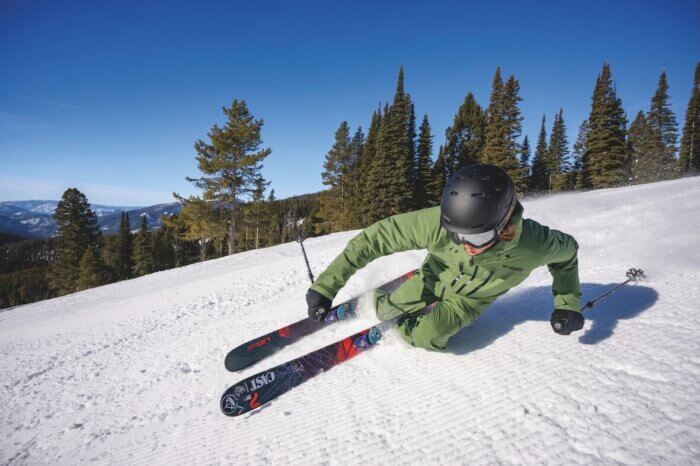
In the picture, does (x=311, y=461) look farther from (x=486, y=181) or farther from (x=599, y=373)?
(x=486, y=181)

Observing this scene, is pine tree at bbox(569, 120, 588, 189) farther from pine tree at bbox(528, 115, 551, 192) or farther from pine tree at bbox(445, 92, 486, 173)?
pine tree at bbox(445, 92, 486, 173)

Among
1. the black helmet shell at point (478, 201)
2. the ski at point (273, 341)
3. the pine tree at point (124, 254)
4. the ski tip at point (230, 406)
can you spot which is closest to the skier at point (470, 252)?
the black helmet shell at point (478, 201)

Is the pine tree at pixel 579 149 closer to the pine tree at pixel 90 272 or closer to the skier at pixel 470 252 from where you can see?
the skier at pixel 470 252

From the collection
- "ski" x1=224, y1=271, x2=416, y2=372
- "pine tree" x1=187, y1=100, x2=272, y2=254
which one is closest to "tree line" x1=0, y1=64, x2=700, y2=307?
"pine tree" x1=187, y1=100, x2=272, y2=254

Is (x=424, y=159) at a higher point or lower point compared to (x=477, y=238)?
higher

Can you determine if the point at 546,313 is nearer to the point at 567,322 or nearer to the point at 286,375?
the point at 567,322

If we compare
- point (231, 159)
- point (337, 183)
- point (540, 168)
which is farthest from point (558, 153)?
point (231, 159)

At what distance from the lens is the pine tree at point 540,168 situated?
47.5 meters

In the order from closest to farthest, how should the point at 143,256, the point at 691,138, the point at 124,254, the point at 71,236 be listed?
the point at 71,236 → the point at 691,138 → the point at 143,256 → the point at 124,254

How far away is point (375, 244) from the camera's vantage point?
2889 millimetres

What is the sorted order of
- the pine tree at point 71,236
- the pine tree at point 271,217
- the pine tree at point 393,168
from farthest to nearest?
the pine tree at point 71,236, the pine tree at point 393,168, the pine tree at point 271,217

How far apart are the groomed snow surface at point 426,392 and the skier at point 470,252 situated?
0.28m

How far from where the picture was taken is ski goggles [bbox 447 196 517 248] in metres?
2.29

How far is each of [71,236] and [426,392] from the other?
150 feet
